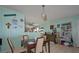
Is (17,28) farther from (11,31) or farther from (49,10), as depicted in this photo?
(49,10)

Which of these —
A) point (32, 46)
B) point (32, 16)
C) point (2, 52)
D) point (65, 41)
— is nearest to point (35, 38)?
point (32, 46)

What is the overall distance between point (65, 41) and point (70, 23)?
0.31 metres

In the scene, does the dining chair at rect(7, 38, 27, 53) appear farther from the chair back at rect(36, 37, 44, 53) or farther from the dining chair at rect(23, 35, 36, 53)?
the chair back at rect(36, 37, 44, 53)

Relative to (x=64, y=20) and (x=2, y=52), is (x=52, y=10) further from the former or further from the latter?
(x=2, y=52)

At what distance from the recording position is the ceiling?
1.68 m

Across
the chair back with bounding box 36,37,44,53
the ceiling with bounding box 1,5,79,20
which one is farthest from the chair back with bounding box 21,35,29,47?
the ceiling with bounding box 1,5,79,20

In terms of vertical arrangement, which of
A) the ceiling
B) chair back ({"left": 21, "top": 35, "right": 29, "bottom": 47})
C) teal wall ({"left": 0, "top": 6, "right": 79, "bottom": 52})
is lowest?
→ chair back ({"left": 21, "top": 35, "right": 29, "bottom": 47})

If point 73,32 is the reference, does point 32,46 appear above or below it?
below

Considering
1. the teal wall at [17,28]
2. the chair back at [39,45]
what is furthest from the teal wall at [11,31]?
the chair back at [39,45]

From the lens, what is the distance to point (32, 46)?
1.73m

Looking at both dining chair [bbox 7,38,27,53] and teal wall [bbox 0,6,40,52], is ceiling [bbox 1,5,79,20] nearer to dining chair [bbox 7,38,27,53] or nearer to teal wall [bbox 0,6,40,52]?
teal wall [bbox 0,6,40,52]

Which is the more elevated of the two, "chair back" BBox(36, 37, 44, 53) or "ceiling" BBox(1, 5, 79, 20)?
"ceiling" BBox(1, 5, 79, 20)

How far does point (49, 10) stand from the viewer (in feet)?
5.56

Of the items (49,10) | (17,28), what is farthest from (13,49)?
(49,10)
